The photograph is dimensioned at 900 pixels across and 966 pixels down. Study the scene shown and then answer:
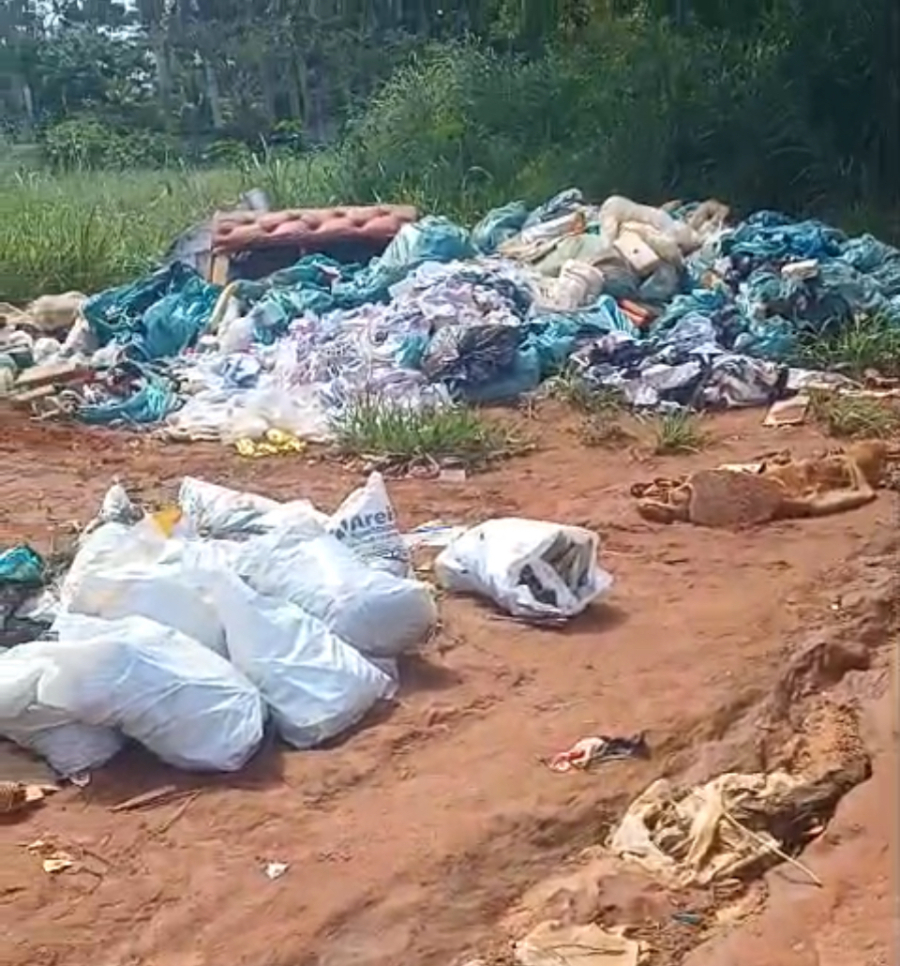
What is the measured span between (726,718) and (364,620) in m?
0.90

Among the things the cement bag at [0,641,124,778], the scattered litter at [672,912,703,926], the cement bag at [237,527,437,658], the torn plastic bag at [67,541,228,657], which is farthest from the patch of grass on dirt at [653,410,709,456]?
the scattered litter at [672,912,703,926]

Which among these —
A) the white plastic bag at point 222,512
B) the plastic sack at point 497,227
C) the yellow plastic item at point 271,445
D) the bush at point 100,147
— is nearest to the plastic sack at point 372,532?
the white plastic bag at point 222,512

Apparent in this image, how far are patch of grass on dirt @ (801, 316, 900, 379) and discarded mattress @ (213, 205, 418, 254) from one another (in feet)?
9.83

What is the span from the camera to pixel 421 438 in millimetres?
6707

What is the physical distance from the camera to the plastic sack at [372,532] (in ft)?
14.6

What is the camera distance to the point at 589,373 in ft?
26.1

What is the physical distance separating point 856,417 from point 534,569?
9.82 feet

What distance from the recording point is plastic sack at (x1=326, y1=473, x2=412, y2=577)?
4441 millimetres

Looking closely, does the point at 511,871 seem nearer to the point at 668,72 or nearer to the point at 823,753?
the point at 823,753

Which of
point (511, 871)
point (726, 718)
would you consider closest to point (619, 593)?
point (726, 718)

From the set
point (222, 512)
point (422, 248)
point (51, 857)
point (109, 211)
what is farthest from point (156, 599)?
point (109, 211)

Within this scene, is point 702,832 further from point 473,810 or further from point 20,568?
point 20,568

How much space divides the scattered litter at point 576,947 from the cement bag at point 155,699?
0.93m

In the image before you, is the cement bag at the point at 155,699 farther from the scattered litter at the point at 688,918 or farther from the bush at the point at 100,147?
the bush at the point at 100,147
